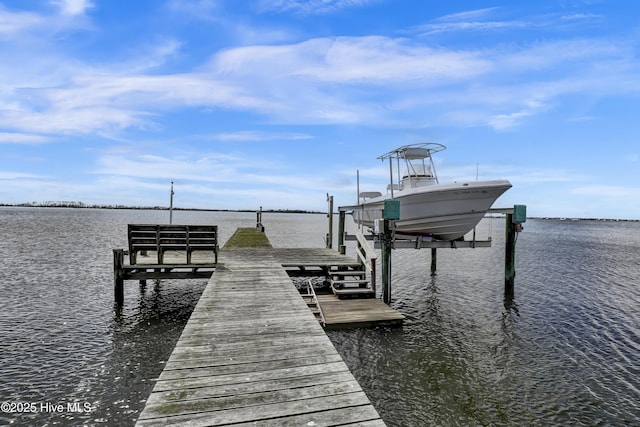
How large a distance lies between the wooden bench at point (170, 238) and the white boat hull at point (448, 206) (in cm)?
750

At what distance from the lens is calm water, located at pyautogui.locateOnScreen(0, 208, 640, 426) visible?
238 inches

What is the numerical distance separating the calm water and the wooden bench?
2.02m

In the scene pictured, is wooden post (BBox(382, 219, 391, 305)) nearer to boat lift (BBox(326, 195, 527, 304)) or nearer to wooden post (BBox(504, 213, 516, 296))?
boat lift (BBox(326, 195, 527, 304))

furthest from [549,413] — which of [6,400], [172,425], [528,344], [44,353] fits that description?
[44,353]

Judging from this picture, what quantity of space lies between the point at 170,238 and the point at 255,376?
8.00m

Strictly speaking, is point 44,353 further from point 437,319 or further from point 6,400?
point 437,319

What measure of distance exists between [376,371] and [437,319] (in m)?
4.59

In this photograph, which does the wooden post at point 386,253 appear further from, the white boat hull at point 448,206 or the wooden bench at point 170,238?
the wooden bench at point 170,238

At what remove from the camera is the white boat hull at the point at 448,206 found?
44.4 feet

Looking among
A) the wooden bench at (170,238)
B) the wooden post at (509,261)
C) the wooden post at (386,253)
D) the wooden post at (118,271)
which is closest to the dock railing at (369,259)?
the wooden post at (386,253)

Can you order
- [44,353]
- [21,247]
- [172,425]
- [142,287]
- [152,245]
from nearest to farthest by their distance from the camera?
[172,425]
[44,353]
[152,245]
[142,287]
[21,247]

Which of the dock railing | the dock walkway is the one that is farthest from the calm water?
the dock walkway

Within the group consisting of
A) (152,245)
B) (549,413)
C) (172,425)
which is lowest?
(549,413)

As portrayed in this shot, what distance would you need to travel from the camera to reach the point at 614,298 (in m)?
14.6
